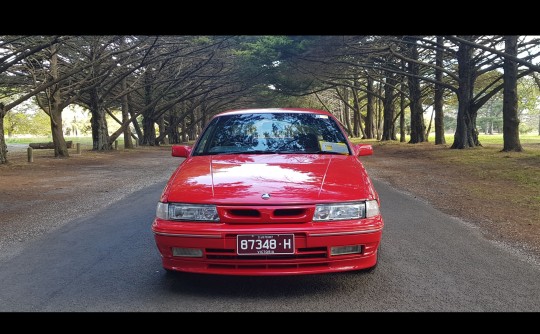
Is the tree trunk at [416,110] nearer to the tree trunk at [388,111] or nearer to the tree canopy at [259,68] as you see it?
the tree canopy at [259,68]

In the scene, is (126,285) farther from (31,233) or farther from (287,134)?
(31,233)

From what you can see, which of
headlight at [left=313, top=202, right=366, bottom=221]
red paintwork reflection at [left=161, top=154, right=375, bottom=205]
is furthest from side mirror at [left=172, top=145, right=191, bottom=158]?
headlight at [left=313, top=202, right=366, bottom=221]

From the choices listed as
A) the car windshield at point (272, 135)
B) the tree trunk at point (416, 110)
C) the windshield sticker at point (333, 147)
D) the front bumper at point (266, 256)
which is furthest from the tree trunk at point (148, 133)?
the front bumper at point (266, 256)

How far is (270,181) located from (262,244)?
628 mm

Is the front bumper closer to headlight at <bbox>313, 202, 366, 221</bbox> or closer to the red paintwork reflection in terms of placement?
headlight at <bbox>313, 202, 366, 221</bbox>

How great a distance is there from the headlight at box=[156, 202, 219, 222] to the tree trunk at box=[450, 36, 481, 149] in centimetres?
1984

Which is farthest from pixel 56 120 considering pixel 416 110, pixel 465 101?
pixel 416 110

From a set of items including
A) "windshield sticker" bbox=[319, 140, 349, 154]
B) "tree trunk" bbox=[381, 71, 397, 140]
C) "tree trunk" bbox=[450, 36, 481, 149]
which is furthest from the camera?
"tree trunk" bbox=[381, 71, 397, 140]

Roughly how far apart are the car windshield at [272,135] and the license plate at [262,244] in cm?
151

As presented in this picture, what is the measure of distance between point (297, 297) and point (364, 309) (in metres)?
0.53

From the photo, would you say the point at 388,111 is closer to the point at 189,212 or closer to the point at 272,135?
the point at 272,135

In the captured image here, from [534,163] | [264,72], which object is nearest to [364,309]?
[534,163]

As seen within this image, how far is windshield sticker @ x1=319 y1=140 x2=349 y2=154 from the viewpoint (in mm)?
4764

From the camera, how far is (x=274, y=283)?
147 inches
